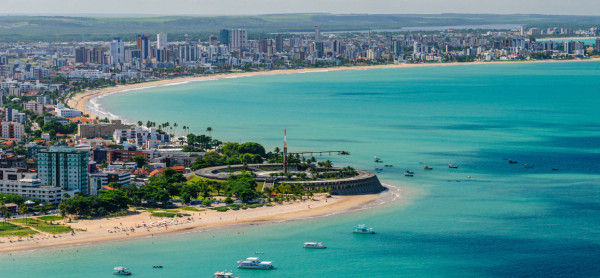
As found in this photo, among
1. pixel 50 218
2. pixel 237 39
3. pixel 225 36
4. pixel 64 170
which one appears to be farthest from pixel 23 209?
pixel 225 36

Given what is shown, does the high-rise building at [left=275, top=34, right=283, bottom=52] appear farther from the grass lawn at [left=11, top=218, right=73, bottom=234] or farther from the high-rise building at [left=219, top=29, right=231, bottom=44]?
the grass lawn at [left=11, top=218, right=73, bottom=234]

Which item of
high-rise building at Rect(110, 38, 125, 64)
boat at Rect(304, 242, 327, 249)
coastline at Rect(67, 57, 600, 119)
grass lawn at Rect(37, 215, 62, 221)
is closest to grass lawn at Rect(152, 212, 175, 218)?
grass lawn at Rect(37, 215, 62, 221)

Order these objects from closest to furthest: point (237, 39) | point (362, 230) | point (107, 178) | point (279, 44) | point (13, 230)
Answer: point (13, 230), point (362, 230), point (107, 178), point (279, 44), point (237, 39)

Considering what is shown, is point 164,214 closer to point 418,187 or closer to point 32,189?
point 32,189

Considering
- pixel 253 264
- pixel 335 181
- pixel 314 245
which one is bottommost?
pixel 253 264

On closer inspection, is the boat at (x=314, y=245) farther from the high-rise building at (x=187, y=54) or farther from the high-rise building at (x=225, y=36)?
the high-rise building at (x=225, y=36)

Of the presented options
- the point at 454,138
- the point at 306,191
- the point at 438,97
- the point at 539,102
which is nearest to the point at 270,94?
the point at 438,97

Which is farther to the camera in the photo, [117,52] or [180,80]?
[117,52]

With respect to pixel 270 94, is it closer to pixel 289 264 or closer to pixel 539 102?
pixel 539 102

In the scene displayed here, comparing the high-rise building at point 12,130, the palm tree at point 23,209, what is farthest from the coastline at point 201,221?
the high-rise building at point 12,130
